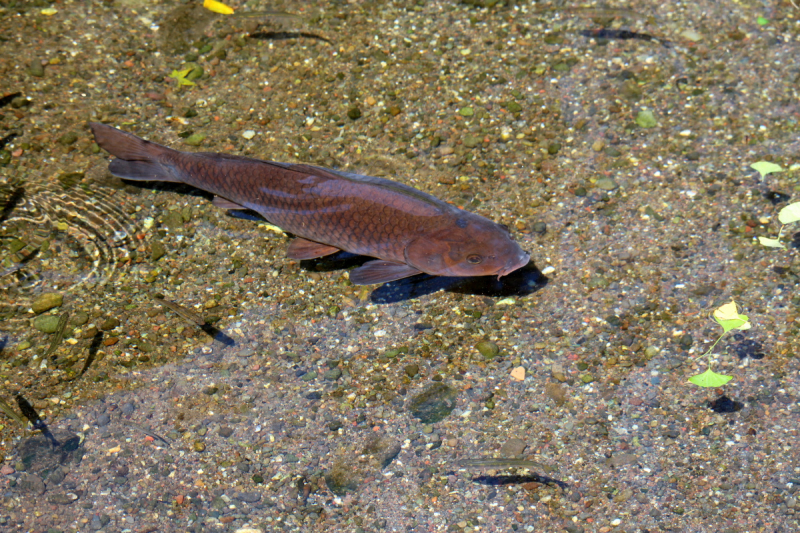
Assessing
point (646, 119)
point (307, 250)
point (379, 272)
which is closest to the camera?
point (379, 272)

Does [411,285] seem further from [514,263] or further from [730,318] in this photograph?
[730,318]

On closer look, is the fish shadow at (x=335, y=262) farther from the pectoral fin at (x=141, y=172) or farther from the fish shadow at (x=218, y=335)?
the pectoral fin at (x=141, y=172)

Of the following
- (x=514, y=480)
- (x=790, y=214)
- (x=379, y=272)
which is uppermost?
(x=790, y=214)

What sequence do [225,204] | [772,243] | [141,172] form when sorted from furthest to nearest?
1. [141,172]
2. [225,204]
3. [772,243]

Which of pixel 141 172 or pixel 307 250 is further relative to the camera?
pixel 141 172

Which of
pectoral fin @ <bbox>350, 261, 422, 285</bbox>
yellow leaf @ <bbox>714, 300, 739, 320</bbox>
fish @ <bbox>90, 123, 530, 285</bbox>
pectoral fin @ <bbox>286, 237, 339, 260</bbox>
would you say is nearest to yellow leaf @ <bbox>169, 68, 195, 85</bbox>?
fish @ <bbox>90, 123, 530, 285</bbox>

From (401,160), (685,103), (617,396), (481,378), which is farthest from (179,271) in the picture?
(685,103)

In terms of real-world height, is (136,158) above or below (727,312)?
above

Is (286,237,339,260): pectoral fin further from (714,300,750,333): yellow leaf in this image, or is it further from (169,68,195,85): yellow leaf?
(714,300,750,333): yellow leaf

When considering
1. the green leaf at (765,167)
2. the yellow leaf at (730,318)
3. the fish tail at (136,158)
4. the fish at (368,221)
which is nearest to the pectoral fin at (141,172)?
the fish tail at (136,158)

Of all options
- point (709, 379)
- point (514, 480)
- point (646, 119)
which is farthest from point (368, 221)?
point (646, 119)
